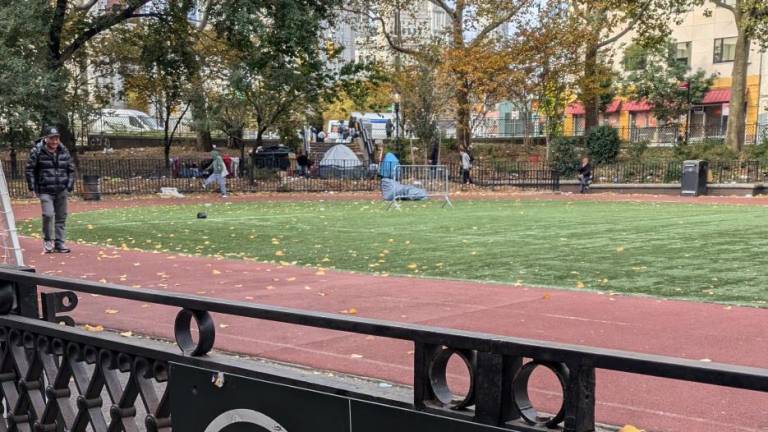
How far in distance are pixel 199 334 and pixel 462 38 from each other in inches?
1309

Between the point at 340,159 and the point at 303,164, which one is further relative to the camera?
the point at 303,164

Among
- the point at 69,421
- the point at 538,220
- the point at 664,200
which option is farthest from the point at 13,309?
the point at 664,200

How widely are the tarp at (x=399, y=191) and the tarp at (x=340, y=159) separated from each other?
11657mm

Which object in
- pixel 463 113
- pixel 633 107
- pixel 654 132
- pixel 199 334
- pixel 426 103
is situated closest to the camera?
pixel 199 334

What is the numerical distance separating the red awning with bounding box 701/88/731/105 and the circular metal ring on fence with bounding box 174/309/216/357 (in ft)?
181

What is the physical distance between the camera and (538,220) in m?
15.5

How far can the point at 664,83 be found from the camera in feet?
153

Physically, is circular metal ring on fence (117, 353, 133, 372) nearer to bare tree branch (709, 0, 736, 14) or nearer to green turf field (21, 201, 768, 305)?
green turf field (21, 201, 768, 305)

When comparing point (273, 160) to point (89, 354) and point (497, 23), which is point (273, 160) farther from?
point (89, 354)

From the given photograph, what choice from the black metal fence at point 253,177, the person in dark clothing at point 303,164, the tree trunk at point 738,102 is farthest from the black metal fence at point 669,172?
the person in dark clothing at point 303,164

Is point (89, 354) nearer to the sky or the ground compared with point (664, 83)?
nearer to the ground

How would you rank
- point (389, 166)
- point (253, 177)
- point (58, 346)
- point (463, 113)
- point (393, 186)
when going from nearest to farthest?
point (58, 346) → point (389, 166) → point (393, 186) → point (253, 177) → point (463, 113)

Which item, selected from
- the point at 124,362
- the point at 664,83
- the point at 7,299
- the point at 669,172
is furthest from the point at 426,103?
the point at 124,362

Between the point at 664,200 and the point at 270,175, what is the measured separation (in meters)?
17.6
